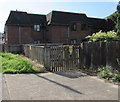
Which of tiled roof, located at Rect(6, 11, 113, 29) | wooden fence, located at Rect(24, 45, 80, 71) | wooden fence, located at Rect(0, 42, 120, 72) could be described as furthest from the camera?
tiled roof, located at Rect(6, 11, 113, 29)

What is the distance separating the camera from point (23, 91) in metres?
4.63

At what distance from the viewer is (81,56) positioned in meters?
8.58

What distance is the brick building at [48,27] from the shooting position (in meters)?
23.1

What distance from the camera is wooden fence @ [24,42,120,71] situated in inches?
279

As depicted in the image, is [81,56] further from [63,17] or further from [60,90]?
[63,17]

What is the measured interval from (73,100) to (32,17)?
23.8m

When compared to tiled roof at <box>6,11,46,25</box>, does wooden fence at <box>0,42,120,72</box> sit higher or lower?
lower

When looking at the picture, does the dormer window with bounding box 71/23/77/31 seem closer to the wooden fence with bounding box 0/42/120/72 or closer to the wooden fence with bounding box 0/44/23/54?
the wooden fence with bounding box 0/44/23/54

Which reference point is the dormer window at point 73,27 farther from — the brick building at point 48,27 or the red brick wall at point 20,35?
the red brick wall at point 20,35

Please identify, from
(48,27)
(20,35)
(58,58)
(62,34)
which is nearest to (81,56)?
(58,58)

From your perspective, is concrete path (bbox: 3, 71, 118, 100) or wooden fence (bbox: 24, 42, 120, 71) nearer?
concrete path (bbox: 3, 71, 118, 100)

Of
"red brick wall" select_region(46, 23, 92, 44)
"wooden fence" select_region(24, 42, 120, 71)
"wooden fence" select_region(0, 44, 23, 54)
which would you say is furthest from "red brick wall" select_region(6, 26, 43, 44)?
"wooden fence" select_region(24, 42, 120, 71)

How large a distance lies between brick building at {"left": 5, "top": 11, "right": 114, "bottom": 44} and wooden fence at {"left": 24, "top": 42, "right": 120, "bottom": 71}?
16.1m

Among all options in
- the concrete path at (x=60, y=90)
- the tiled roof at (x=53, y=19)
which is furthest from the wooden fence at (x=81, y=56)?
the tiled roof at (x=53, y=19)
